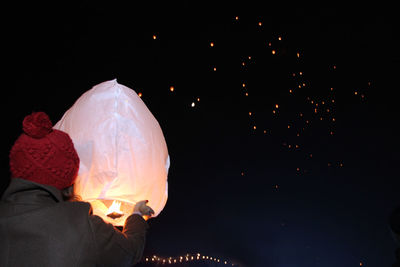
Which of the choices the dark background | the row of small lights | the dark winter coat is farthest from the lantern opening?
the row of small lights

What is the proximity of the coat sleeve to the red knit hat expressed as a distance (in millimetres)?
149

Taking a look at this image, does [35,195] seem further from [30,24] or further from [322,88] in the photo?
[322,88]

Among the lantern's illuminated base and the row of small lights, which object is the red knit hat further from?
A: the row of small lights

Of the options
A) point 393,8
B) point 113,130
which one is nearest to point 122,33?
point 113,130

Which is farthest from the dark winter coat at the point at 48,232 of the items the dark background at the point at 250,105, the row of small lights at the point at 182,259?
the row of small lights at the point at 182,259

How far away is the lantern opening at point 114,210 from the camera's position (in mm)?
1130

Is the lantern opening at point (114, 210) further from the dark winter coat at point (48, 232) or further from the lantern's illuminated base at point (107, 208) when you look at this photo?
the dark winter coat at point (48, 232)

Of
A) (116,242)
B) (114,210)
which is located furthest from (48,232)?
(114,210)

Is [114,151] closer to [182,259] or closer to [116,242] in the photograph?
[116,242]

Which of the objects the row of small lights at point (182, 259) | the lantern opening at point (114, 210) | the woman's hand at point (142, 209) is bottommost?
the row of small lights at point (182, 259)

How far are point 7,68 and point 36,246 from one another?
1.16 m

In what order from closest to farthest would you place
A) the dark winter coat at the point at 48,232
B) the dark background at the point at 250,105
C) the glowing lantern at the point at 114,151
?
1. the dark winter coat at the point at 48,232
2. the glowing lantern at the point at 114,151
3. the dark background at the point at 250,105

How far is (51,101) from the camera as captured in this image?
189cm

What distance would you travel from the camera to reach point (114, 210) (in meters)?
1.14
